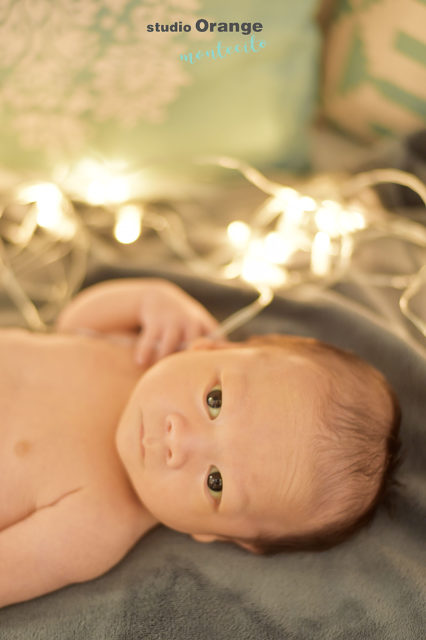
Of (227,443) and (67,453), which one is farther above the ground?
(227,443)

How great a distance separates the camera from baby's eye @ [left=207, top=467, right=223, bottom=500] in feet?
2.83

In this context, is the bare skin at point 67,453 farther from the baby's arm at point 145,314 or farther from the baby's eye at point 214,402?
the baby's eye at point 214,402

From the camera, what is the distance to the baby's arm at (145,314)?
113 centimetres

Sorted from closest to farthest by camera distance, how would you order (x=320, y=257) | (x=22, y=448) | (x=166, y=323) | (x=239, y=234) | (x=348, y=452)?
(x=348, y=452) < (x=22, y=448) < (x=166, y=323) < (x=320, y=257) < (x=239, y=234)

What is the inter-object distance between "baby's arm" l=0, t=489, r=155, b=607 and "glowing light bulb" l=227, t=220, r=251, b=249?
0.69 m

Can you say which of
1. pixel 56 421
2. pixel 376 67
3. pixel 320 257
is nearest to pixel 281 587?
pixel 56 421

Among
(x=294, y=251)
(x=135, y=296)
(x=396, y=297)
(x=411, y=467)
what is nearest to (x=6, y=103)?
(x=135, y=296)

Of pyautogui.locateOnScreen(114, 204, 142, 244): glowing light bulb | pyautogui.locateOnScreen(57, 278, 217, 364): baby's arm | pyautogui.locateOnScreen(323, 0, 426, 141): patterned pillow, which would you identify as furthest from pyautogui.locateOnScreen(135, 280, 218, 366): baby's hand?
pyautogui.locateOnScreen(323, 0, 426, 141): patterned pillow

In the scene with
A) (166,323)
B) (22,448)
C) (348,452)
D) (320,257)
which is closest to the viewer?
(348,452)

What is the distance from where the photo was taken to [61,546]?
0.90 meters

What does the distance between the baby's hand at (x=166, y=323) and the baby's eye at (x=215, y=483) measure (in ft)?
1.02

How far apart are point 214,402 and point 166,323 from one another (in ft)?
0.97

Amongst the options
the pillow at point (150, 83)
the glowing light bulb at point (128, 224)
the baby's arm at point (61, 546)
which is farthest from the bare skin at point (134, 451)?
the pillow at point (150, 83)

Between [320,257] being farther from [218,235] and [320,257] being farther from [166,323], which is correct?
[166,323]
